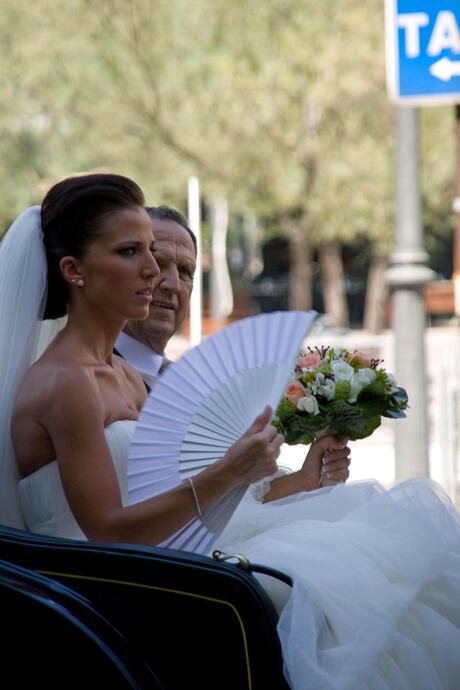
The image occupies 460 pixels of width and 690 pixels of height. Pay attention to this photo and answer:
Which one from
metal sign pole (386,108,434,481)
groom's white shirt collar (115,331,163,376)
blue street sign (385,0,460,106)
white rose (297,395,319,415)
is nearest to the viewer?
white rose (297,395,319,415)

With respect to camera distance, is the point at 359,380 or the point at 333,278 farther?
the point at 333,278

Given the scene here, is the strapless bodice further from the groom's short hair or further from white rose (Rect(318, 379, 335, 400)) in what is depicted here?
the groom's short hair

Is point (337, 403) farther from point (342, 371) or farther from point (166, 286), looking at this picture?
point (166, 286)

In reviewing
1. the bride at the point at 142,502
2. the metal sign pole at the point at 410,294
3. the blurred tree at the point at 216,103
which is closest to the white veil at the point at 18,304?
the bride at the point at 142,502

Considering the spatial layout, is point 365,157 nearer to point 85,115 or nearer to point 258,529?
point 85,115

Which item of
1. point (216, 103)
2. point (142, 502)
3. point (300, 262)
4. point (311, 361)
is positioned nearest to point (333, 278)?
point (300, 262)

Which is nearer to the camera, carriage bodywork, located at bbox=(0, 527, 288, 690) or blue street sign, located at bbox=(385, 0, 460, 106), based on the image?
carriage bodywork, located at bbox=(0, 527, 288, 690)

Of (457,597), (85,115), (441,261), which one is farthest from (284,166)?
(457,597)

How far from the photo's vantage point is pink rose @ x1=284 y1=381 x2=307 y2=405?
3143mm

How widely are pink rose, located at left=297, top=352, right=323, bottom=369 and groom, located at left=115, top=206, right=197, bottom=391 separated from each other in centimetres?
57

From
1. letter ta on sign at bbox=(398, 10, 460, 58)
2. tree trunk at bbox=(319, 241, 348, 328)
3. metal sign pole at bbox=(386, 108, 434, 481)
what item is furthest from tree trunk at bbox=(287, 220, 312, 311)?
letter ta on sign at bbox=(398, 10, 460, 58)

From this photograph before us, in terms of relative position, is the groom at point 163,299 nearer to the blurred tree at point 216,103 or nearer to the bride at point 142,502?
the bride at point 142,502

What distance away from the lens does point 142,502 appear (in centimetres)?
254

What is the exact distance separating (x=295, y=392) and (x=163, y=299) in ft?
2.57
